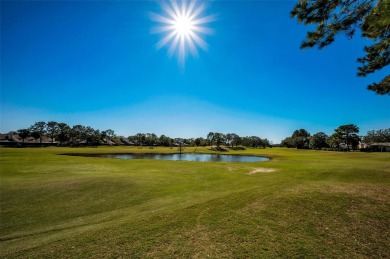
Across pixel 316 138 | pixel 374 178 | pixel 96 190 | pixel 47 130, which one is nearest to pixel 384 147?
pixel 316 138

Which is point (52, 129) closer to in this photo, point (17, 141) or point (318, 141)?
point (17, 141)

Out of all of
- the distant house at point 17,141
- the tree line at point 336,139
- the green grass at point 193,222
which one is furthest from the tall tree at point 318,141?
the distant house at point 17,141

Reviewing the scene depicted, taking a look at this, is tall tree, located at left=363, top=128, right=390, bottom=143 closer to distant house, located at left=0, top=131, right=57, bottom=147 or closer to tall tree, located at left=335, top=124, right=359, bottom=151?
tall tree, located at left=335, top=124, right=359, bottom=151

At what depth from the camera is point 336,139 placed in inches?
4090

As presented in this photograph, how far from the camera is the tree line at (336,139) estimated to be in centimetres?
10188

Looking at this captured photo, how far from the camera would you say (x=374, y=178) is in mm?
16969

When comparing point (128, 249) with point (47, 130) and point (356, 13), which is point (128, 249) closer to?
point (356, 13)

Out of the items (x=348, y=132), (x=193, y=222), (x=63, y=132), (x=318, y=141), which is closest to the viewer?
(x=193, y=222)

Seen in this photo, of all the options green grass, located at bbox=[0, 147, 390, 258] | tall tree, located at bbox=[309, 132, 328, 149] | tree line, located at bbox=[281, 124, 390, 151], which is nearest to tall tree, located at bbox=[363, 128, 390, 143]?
tree line, located at bbox=[281, 124, 390, 151]

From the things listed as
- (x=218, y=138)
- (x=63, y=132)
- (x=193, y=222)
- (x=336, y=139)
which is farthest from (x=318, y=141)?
(x=63, y=132)

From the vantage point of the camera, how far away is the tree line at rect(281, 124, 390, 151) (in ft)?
334

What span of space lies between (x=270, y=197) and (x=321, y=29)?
8.39m

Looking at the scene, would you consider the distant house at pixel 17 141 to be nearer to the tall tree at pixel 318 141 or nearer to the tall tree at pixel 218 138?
the tall tree at pixel 218 138

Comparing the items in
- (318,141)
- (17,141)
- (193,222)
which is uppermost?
(318,141)
